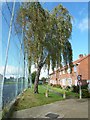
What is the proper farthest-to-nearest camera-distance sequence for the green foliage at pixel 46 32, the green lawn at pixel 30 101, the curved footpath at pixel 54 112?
the green foliage at pixel 46 32 < the green lawn at pixel 30 101 < the curved footpath at pixel 54 112

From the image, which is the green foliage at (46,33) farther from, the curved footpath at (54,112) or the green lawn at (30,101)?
the curved footpath at (54,112)

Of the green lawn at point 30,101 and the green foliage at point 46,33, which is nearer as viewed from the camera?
the green lawn at point 30,101

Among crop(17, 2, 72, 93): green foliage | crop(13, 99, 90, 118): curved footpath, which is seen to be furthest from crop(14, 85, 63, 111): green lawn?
crop(17, 2, 72, 93): green foliage

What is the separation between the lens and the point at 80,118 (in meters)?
12.3

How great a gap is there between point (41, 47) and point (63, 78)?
3533 centimetres

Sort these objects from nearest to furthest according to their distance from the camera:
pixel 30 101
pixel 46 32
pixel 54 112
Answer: pixel 54 112
pixel 30 101
pixel 46 32

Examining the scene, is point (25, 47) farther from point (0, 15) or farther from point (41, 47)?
point (0, 15)

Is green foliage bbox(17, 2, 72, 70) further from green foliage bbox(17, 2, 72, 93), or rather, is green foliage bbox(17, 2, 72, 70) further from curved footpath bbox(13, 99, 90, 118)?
curved footpath bbox(13, 99, 90, 118)

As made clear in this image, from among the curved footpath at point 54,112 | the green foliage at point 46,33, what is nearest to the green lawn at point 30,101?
the curved footpath at point 54,112

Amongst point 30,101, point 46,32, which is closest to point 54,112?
point 30,101

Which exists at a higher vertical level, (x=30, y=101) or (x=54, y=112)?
(x=30, y=101)

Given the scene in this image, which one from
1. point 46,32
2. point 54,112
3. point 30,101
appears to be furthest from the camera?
point 46,32

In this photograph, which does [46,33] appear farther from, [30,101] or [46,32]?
[30,101]

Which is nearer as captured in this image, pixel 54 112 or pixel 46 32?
pixel 54 112
